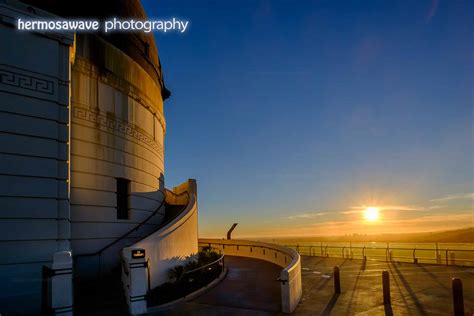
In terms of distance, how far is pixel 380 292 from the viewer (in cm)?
1342

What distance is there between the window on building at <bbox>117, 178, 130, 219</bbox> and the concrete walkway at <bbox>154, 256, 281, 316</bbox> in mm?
→ 5185

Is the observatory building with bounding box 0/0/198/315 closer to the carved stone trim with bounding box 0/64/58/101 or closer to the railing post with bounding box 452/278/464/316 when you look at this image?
the carved stone trim with bounding box 0/64/58/101

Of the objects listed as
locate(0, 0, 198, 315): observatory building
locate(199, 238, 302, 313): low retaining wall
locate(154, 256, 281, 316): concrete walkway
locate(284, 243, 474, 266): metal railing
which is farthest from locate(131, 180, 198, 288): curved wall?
locate(284, 243, 474, 266): metal railing

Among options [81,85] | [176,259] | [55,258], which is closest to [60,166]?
[55,258]

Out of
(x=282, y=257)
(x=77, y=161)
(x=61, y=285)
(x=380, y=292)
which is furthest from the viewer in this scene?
(x=282, y=257)

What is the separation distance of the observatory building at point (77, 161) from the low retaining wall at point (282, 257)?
169 inches

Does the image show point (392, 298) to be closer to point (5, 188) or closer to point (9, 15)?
point (5, 188)

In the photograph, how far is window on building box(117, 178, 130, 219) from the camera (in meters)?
16.2

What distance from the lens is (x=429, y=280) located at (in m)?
16.0

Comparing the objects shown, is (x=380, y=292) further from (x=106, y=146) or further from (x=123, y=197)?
(x=106, y=146)

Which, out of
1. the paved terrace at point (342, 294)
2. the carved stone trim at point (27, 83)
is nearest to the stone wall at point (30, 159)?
the carved stone trim at point (27, 83)

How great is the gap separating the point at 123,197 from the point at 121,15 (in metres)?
8.87

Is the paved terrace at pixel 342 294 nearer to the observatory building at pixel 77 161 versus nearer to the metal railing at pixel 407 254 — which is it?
the observatory building at pixel 77 161

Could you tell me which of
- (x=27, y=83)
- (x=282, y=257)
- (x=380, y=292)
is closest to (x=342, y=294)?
(x=380, y=292)
